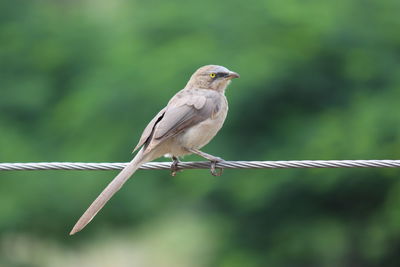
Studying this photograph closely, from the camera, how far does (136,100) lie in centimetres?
1340

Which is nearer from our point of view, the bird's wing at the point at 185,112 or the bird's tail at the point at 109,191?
the bird's tail at the point at 109,191

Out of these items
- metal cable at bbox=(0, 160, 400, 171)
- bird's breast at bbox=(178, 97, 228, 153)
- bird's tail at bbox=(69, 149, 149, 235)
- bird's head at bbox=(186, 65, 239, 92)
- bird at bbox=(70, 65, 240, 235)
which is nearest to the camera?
metal cable at bbox=(0, 160, 400, 171)

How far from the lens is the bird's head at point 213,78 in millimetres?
8861

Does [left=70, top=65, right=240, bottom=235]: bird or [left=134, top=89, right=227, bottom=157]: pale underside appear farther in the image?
[left=134, top=89, right=227, bottom=157]: pale underside

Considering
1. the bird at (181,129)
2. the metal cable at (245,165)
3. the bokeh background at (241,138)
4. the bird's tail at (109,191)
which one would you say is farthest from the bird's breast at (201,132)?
the bokeh background at (241,138)

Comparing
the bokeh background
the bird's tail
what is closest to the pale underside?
the bird's tail

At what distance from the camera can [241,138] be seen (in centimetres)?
1351

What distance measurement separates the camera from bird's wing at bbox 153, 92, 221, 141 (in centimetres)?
759

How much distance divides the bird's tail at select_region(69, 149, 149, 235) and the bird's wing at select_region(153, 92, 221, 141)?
1.00 ft

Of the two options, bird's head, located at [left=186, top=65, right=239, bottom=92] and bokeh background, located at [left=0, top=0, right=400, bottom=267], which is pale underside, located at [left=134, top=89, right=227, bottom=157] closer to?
bird's head, located at [left=186, top=65, right=239, bottom=92]

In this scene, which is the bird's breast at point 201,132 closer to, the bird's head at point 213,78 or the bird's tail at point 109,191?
the bird's tail at point 109,191

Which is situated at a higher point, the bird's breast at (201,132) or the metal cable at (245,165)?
the bird's breast at (201,132)

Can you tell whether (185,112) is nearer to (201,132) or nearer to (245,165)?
(201,132)

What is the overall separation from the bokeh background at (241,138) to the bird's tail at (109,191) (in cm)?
539
